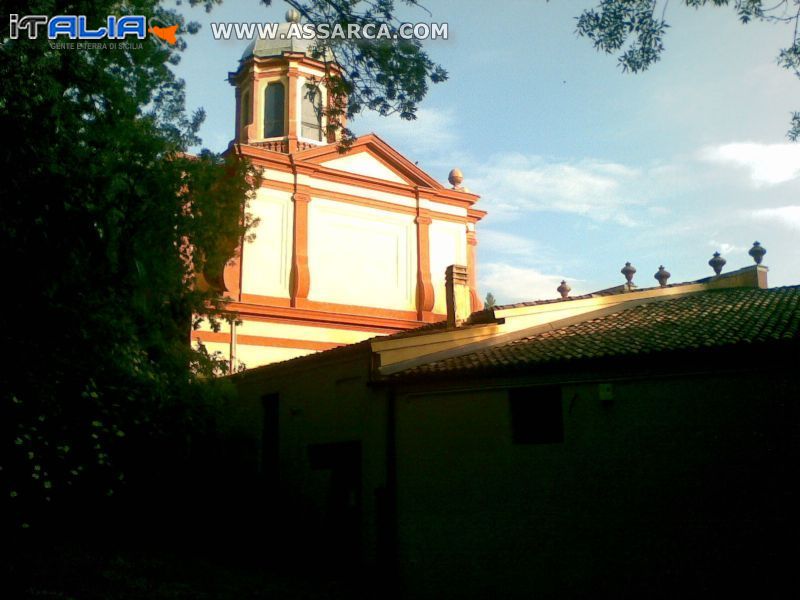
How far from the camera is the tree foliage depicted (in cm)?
905

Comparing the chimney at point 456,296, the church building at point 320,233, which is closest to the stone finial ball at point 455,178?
the church building at point 320,233

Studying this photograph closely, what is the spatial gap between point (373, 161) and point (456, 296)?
10053mm

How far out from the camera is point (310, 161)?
24641 millimetres

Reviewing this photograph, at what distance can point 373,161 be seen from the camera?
2603cm

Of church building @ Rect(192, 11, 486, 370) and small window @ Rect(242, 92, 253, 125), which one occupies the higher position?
small window @ Rect(242, 92, 253, 125)

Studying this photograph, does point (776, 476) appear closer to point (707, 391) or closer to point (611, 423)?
point (707, 391)

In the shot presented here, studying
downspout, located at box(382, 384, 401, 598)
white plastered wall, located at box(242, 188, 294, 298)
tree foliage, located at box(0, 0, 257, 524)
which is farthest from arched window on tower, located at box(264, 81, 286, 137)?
tree foliage, located at box(0, 0, 257, 524)

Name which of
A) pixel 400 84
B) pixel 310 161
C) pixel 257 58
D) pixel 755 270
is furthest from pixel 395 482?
pixel 257 58

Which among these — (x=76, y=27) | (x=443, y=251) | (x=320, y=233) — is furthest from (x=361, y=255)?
(x=76, y=27)

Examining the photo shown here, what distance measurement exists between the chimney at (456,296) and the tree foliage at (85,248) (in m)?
7.06

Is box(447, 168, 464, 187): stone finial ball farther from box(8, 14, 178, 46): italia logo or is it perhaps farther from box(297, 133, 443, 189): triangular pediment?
box(8, 14, 178, 46): italia logo

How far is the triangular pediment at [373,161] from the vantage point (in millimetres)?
24984

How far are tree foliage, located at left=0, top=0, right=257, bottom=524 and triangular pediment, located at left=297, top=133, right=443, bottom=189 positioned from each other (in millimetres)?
13903

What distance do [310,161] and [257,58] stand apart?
5.13 meters
